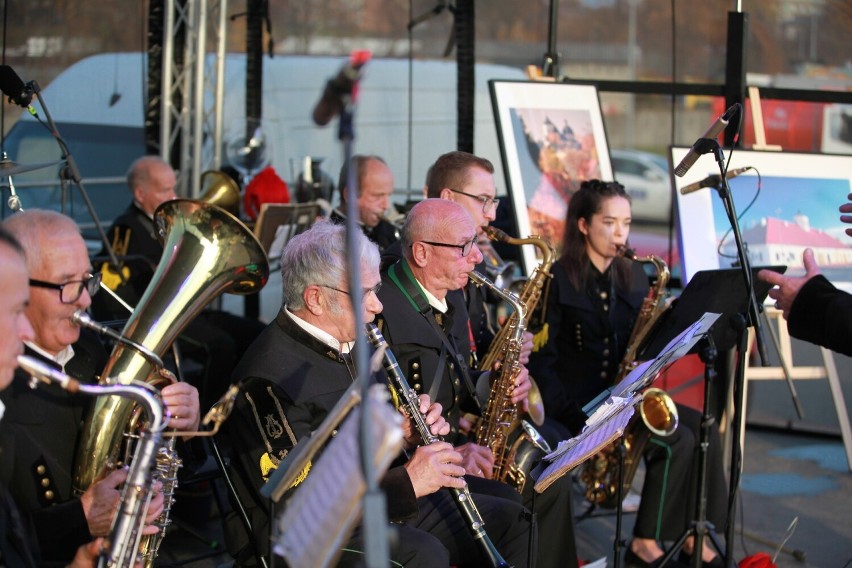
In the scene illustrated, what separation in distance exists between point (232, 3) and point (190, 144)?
3.99ft

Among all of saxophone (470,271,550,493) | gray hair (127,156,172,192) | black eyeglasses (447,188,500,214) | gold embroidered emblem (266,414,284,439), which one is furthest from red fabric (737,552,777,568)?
gray hair (127,156,172,192)

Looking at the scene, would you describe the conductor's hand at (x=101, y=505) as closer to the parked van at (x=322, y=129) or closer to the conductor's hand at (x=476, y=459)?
the conductor's hand at (x=476, y=459)

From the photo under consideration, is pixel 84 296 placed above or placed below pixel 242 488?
above

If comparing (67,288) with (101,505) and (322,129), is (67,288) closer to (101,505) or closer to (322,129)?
(101,505)

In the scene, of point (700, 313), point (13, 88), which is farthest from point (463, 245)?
point (13, 88)

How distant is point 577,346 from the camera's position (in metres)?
4.96

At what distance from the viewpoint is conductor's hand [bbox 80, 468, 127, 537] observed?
2.75 meters

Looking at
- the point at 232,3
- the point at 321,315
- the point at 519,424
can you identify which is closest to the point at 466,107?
the point at 232,3

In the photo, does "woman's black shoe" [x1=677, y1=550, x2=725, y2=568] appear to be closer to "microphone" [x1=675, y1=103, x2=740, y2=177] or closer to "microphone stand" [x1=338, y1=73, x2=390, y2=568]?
"microphone" [x1=675, y1=103, x2=740, y2=177]

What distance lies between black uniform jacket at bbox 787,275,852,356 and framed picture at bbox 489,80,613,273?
2196mm

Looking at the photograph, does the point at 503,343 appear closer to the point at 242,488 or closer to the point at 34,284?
the point at 242,488

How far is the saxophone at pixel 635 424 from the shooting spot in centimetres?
461

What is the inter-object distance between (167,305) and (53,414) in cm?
44

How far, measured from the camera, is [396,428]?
1.74m
